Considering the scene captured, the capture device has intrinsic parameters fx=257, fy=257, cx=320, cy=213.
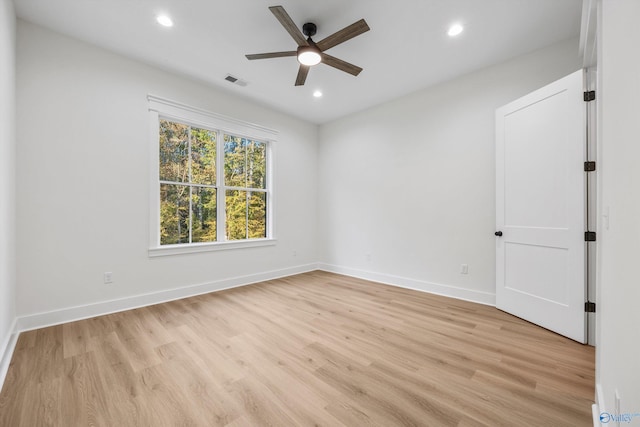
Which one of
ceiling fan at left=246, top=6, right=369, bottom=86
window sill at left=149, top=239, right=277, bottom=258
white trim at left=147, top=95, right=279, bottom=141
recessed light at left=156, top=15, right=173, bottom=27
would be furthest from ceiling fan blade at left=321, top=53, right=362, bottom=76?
window sill at left=149, top=239, right=277, bottom=258

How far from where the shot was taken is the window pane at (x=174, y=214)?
341 centimetres

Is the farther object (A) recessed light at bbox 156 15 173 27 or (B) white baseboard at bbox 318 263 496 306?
(B) white baseboard at bbox 318 263 496 306

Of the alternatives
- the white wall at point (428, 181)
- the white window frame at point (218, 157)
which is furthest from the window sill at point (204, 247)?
the white wall at point (428, 181)

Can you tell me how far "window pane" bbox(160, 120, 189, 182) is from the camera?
134 inches

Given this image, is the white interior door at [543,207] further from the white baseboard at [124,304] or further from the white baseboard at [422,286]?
the white baseboard at [124,304]

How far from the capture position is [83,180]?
9.09 feet

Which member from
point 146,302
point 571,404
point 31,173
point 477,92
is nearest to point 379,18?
point 477,92

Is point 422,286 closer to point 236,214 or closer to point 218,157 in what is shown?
point 236,214

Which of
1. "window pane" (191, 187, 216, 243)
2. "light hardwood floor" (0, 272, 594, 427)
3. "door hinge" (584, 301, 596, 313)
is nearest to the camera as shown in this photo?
"light hardwood floor" (0, 272, 594, 427)

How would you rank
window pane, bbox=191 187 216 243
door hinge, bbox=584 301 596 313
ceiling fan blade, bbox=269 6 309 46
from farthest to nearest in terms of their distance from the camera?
window pane, bbox=191 187 216 243, door hinge, bbox=584 301 596 313, ceiling fan blade, bbox=269 6 309 46

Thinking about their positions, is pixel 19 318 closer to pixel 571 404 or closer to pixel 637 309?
pixel 637 309

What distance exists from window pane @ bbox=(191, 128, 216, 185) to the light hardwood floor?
1.85 m

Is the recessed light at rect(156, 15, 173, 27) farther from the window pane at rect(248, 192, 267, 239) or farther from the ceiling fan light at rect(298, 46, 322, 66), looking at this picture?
the window pane at rect(248, 192, 267, 239)

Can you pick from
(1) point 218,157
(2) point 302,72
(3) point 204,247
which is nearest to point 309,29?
(2) point 302,72
